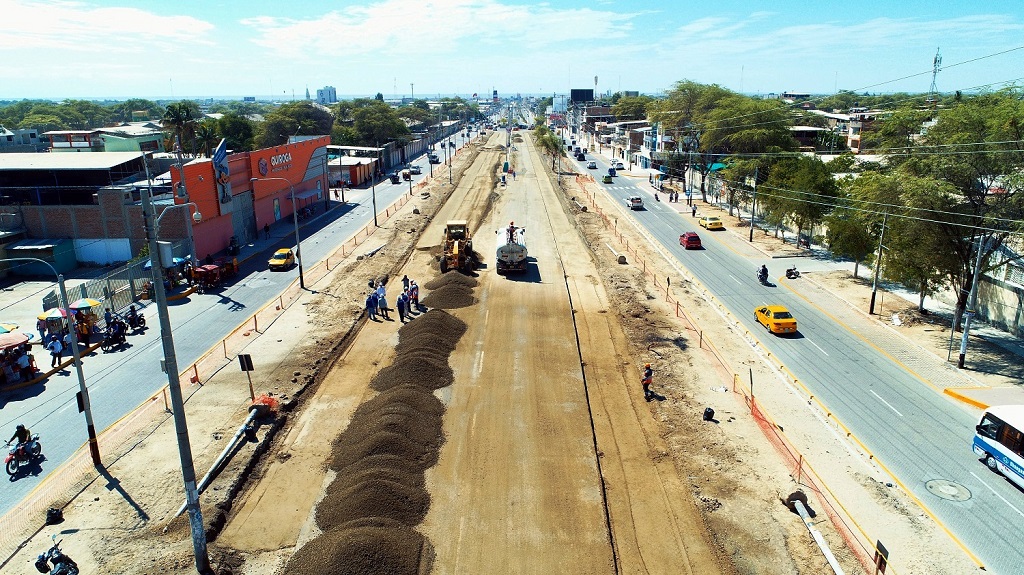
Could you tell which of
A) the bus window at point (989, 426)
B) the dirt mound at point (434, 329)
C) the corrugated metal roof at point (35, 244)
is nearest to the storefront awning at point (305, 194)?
the corrugated metal roof at point (35, 244)

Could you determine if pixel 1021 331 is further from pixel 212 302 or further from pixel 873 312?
pixel 212 302

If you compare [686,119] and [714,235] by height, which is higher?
[686,119]

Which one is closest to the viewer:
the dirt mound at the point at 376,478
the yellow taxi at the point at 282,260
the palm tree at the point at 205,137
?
the dirt mound at the point at 376,478

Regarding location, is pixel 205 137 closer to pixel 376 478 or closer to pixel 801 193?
pixel 801 193


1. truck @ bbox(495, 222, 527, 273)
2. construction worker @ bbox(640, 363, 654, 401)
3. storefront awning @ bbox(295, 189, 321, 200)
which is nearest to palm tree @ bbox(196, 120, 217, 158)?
storefront awning @ bbox(295, 189, 321, 200)

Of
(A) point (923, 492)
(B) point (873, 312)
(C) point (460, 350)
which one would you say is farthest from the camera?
(B) point (873, 312)

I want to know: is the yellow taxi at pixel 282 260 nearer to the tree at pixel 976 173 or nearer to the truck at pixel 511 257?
the truck at pixel 511 257

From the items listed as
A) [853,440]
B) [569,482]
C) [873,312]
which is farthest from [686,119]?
[569,482]
